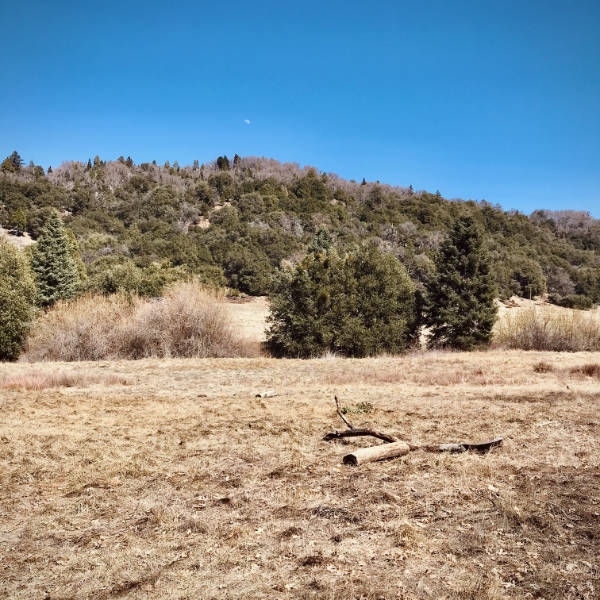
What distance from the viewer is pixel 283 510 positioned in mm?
5551

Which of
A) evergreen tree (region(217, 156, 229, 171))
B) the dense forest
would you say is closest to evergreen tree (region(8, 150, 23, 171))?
the dense forest

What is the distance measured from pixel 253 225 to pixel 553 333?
49677 millimetres

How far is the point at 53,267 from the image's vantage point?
1348 inches

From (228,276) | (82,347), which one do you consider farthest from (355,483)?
(228,276)

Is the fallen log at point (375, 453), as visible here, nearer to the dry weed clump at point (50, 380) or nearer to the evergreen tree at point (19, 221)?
the dry weed clump at point (50, 380)

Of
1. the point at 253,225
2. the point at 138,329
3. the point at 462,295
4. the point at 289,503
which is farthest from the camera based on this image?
the point at 253,225

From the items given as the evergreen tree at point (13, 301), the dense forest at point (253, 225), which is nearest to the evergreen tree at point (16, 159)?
the dense forest at point (253, 225)

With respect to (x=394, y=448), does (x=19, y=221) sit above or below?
above

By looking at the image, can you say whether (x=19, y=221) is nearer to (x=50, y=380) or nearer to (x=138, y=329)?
(x=138, y=329)

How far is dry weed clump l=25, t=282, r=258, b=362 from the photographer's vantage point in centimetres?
2245

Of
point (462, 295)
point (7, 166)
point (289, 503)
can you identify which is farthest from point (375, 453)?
point (7, 166)

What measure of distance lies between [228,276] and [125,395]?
4245 cm

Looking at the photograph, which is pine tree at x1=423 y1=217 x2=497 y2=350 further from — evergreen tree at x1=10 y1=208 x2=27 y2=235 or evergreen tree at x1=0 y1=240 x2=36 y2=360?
evergreen tree at x1=10 y1=208 x2=27 y2=235

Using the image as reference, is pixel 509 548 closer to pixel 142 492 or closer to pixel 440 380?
pixel 142 492
